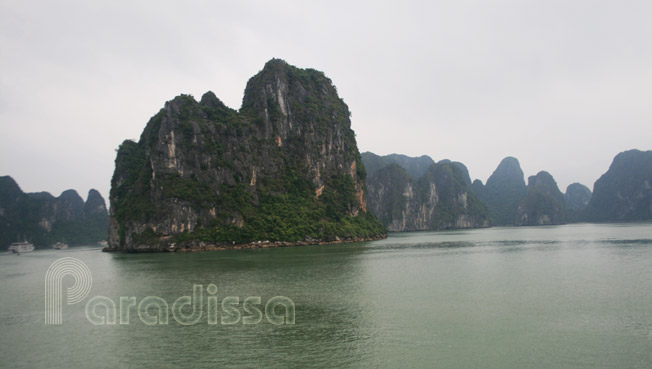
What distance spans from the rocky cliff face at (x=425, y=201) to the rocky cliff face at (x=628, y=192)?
189 feet

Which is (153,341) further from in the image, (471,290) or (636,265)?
(636,265)

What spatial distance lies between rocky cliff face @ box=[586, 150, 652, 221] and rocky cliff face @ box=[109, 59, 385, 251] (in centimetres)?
14529

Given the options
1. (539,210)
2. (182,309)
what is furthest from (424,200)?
(182,309)

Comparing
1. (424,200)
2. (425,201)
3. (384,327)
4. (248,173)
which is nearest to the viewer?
(384,327)

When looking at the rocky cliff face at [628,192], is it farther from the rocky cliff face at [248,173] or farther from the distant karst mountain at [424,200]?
the rocky cliff face at [248,173]

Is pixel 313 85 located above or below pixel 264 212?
above

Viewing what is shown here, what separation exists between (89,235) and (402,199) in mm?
118583

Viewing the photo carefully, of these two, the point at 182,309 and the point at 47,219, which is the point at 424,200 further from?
the point at 182,309

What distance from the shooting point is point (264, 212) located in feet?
233

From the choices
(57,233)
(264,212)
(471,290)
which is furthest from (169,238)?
(57,233)

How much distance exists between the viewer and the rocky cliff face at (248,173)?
204 feet

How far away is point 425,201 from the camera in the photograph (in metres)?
179

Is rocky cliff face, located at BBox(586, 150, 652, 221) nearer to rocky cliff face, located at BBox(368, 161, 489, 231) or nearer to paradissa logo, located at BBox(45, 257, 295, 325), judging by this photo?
rocky cliff face, located at BBox(368, 161, 489, 231)

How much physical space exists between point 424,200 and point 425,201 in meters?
0.68
